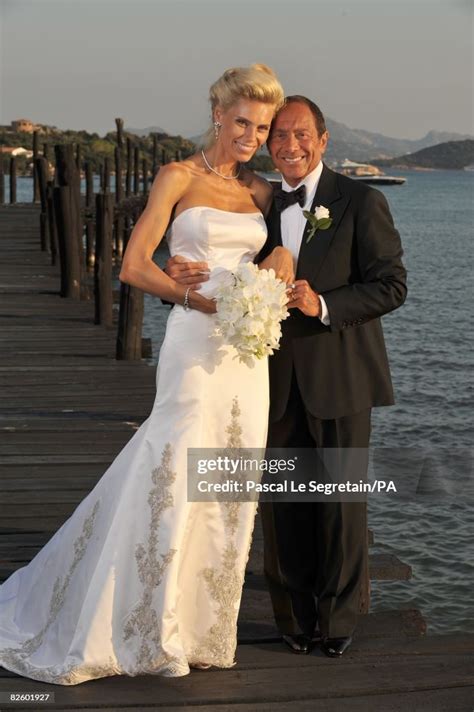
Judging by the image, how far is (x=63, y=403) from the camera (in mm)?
8430

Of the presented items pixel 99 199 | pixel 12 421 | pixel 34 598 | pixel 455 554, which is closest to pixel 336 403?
pixel 34 598

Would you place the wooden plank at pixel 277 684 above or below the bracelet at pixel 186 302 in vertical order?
below

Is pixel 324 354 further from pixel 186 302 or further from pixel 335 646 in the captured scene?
pixel 335 646

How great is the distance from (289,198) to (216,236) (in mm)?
306

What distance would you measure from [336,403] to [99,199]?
962 cm

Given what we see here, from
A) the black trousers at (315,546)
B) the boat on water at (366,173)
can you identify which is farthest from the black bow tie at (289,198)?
the boat on water at (366,173)

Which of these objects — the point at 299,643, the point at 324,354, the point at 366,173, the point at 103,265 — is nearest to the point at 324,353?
the point at 324,354

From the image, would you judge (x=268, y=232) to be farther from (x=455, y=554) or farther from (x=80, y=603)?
(x=455, y=554)

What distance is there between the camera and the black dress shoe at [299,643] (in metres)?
4.07

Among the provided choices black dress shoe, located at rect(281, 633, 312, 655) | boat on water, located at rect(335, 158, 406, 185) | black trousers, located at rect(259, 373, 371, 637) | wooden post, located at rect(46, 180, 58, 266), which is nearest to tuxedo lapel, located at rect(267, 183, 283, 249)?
black trousers, located at rect(259, 373, 371, 637)

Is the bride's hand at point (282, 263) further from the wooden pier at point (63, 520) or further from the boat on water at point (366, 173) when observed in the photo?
the boat on water at point (366, 173)

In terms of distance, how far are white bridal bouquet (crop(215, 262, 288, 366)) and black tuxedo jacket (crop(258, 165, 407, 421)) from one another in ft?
0.89

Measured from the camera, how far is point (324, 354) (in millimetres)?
3969

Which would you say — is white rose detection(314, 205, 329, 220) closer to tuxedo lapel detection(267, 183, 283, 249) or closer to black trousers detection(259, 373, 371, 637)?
tuxedo lapel detection(267, 183, 283, 249)
